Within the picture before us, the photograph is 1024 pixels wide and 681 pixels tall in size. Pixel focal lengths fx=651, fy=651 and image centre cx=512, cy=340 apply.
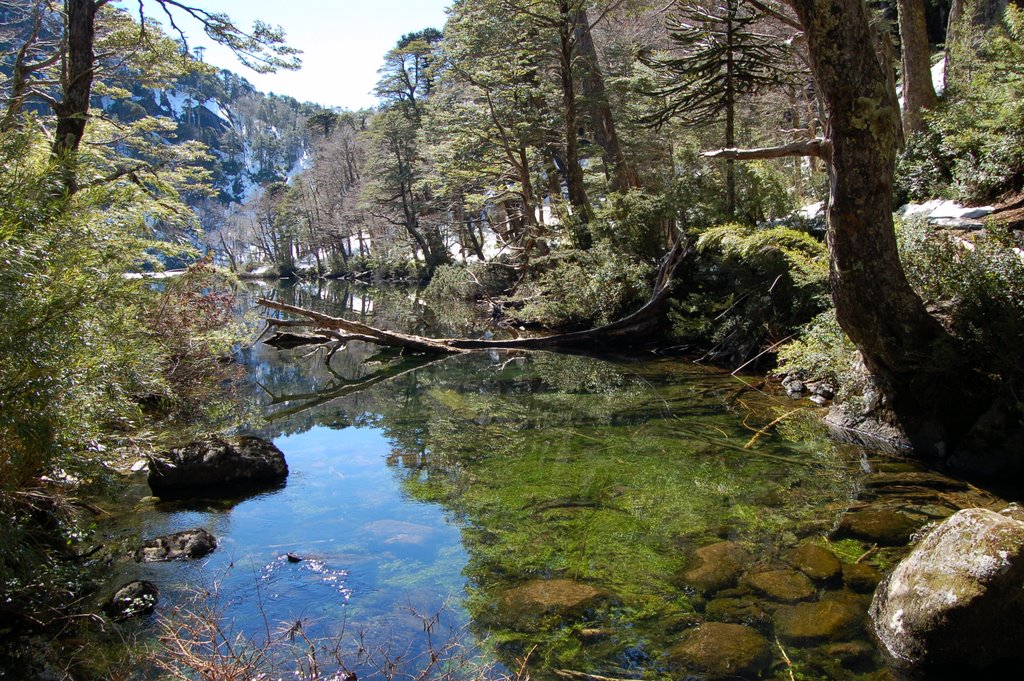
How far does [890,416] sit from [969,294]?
158 cm

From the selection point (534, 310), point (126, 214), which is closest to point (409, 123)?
point (534, 310)

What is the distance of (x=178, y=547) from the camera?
221 inches

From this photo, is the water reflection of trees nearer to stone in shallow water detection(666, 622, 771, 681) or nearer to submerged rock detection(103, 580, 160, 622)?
stone in shallow water detection(666, 622, 771, 681)

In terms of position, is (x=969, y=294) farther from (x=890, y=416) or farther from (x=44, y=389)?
(x=44, y=389)

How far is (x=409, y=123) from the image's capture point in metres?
39.8

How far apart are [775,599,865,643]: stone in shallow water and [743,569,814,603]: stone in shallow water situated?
0.33 feet

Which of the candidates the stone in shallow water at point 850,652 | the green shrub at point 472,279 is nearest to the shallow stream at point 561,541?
the stone in shallow water at point 850,652

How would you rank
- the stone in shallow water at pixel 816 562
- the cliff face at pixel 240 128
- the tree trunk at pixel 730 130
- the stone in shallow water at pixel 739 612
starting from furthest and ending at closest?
1. the cliff face at pixel 240 128
2. the tree trunk at pixel 730 130
3. the stone in shallow water at pixel 816 562
4. the stone in shallow water at pixel 739 612

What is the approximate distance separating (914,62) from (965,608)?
13.1 metres

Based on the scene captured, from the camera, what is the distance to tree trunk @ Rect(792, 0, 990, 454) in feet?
20.9

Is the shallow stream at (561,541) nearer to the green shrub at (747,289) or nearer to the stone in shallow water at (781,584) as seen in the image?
the stone in shallow water at (781,584)

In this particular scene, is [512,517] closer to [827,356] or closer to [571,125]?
[827,356]

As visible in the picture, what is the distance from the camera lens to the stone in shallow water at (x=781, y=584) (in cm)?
432

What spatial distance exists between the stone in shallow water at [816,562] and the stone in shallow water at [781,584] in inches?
3.5
